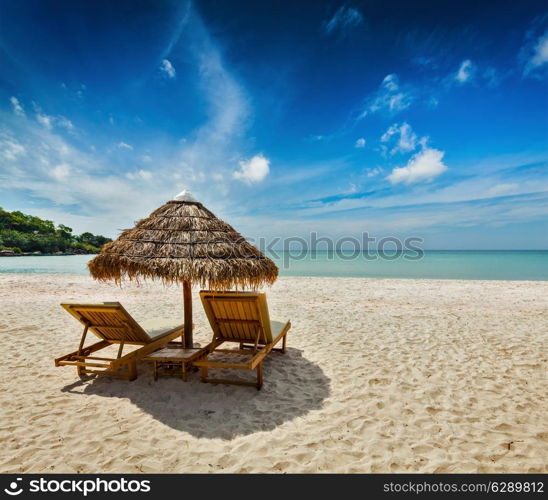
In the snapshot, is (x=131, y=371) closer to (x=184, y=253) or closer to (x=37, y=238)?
(x=184, y=253)

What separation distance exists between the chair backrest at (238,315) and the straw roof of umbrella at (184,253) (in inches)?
8.1

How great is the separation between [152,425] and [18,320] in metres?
5.67

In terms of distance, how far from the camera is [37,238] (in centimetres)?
5519

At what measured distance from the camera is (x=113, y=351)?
191 inches

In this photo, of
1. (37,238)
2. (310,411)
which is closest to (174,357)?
(310,411)

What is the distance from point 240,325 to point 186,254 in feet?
3.91

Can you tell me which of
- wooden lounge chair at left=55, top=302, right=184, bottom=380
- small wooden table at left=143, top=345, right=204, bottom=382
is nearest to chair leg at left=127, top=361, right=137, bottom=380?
wooden lounge chair at left=55, top=302, right=184, bottom=380

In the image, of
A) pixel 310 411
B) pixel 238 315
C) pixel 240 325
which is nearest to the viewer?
pixel 310 411

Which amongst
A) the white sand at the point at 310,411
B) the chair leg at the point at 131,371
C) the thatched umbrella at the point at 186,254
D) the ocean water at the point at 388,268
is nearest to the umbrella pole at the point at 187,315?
the thatched umbrella at the point at 186,254

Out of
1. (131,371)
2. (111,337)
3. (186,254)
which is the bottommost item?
(131,371)

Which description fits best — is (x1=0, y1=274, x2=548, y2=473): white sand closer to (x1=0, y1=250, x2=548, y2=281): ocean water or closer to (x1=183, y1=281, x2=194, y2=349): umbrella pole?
(x1=183, y1=281, x2=194, y2=349): umbrella pole

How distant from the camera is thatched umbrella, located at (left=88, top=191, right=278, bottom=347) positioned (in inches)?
145

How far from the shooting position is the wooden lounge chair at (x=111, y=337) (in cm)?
351
